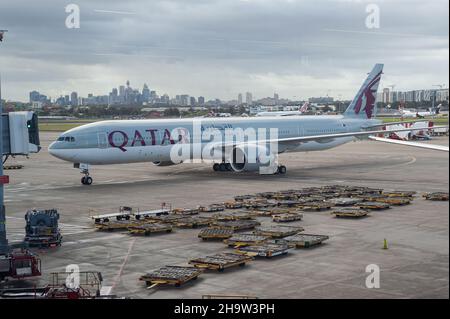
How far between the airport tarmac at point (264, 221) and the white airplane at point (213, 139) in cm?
164

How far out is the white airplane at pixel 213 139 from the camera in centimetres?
4200

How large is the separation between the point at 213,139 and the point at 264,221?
65.2ft

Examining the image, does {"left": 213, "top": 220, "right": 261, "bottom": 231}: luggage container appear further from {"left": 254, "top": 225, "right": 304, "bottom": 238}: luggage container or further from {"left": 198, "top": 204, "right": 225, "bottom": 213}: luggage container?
{"left": 198, "top": 204, "right": 225, "bottom": 213}: luggage container

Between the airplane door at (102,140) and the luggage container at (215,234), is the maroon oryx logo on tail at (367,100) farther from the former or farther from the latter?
the luggage container at (215,234)

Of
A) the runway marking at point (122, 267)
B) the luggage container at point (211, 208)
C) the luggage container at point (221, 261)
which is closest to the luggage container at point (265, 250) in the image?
the luggage container at point (221, 261)

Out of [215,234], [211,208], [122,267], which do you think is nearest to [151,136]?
[211,208]

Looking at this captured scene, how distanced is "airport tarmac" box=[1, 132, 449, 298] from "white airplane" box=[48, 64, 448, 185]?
1641mm

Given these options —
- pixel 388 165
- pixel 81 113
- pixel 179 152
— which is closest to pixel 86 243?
pixel 179 152

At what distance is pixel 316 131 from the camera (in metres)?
53.0

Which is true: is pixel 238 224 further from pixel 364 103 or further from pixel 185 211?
pixel 364 103

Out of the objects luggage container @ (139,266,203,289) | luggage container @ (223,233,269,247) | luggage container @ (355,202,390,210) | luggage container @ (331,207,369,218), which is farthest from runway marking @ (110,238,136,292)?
luggage container @ (355,202,390,210)

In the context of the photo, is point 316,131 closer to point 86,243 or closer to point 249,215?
point 249,215

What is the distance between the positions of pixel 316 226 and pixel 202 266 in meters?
8.66
